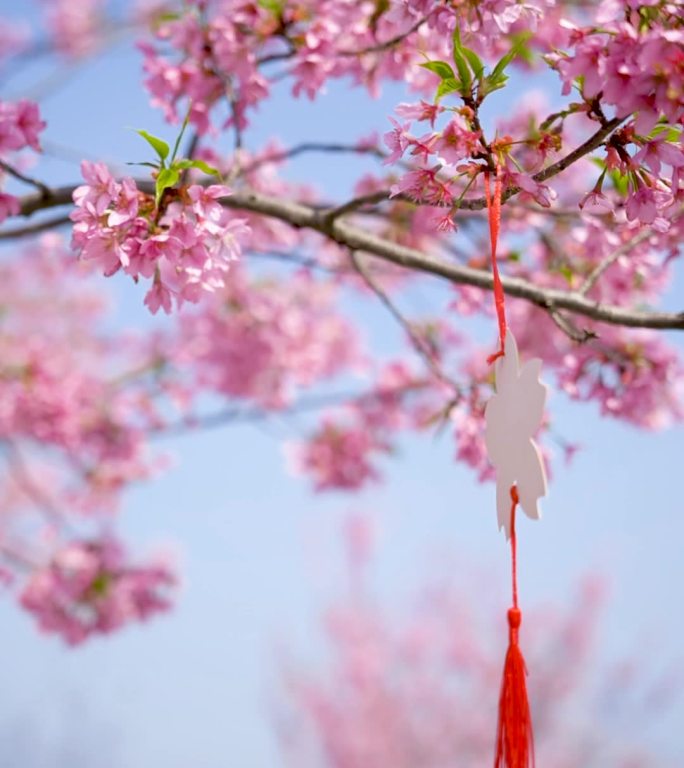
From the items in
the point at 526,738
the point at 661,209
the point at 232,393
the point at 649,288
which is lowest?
the point at 526,738

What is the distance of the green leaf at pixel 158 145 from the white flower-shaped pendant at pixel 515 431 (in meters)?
0.49

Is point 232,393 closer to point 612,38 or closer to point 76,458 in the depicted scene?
point 76,458

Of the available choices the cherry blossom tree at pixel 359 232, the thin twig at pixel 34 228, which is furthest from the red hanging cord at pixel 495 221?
the thin twig at pixel 34 228

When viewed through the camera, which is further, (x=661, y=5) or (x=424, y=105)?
(x=424, y=105)

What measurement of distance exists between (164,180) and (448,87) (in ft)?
1.19

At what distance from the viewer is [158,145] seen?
120cm

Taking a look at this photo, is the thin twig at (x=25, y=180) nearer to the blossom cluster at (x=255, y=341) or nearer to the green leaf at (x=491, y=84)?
the green leaf at (x=491, y=84)

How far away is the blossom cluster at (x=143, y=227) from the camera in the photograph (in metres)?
1.19

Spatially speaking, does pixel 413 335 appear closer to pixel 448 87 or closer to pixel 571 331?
pixel 571 331

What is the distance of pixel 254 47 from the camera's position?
193cm

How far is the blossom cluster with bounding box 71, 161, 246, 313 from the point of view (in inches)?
46.9

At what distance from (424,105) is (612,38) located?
0.23 meters

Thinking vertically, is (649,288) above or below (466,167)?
above

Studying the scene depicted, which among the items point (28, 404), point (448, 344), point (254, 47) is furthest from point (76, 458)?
point (254, 47)
